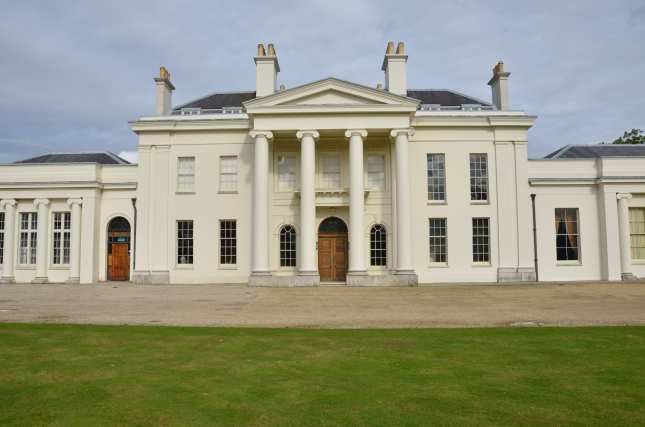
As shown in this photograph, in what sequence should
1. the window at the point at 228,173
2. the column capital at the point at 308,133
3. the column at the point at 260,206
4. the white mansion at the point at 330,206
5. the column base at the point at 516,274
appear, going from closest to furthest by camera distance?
the column at the point at 260,206 → the column capital at the point at 308,133 → the column base at the point at 516,274 → the white mansion at the point at 330,206 → the window at the point at 228,173

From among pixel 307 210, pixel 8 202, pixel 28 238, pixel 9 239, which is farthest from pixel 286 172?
pixel 9 239

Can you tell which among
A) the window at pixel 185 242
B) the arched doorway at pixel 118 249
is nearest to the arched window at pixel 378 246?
the window at pixel 185 242

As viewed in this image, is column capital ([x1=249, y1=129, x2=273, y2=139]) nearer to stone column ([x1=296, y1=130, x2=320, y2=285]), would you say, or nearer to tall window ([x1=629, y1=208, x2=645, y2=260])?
stone column ([x1=296, y1=130, x2=320, y2=285])

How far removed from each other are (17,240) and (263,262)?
14.3 m

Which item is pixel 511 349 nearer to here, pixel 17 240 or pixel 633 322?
pixel 633 322

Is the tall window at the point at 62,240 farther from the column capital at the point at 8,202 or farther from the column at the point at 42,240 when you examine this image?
the column capital at the point at 8,202

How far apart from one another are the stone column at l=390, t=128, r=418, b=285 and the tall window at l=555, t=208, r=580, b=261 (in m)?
8.51

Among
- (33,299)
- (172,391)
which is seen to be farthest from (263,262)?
(172,391)

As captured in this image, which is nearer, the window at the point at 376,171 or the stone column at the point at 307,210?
the stone column at the point at 307,210

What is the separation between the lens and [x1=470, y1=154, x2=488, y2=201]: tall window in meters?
27.9

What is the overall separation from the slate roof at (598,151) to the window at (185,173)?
20412mm

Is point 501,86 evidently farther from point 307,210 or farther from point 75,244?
point 75,244

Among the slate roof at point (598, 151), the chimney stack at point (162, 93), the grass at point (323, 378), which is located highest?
the chimney stack at point (162, 93)

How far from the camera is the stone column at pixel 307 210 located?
2497 centimetres
